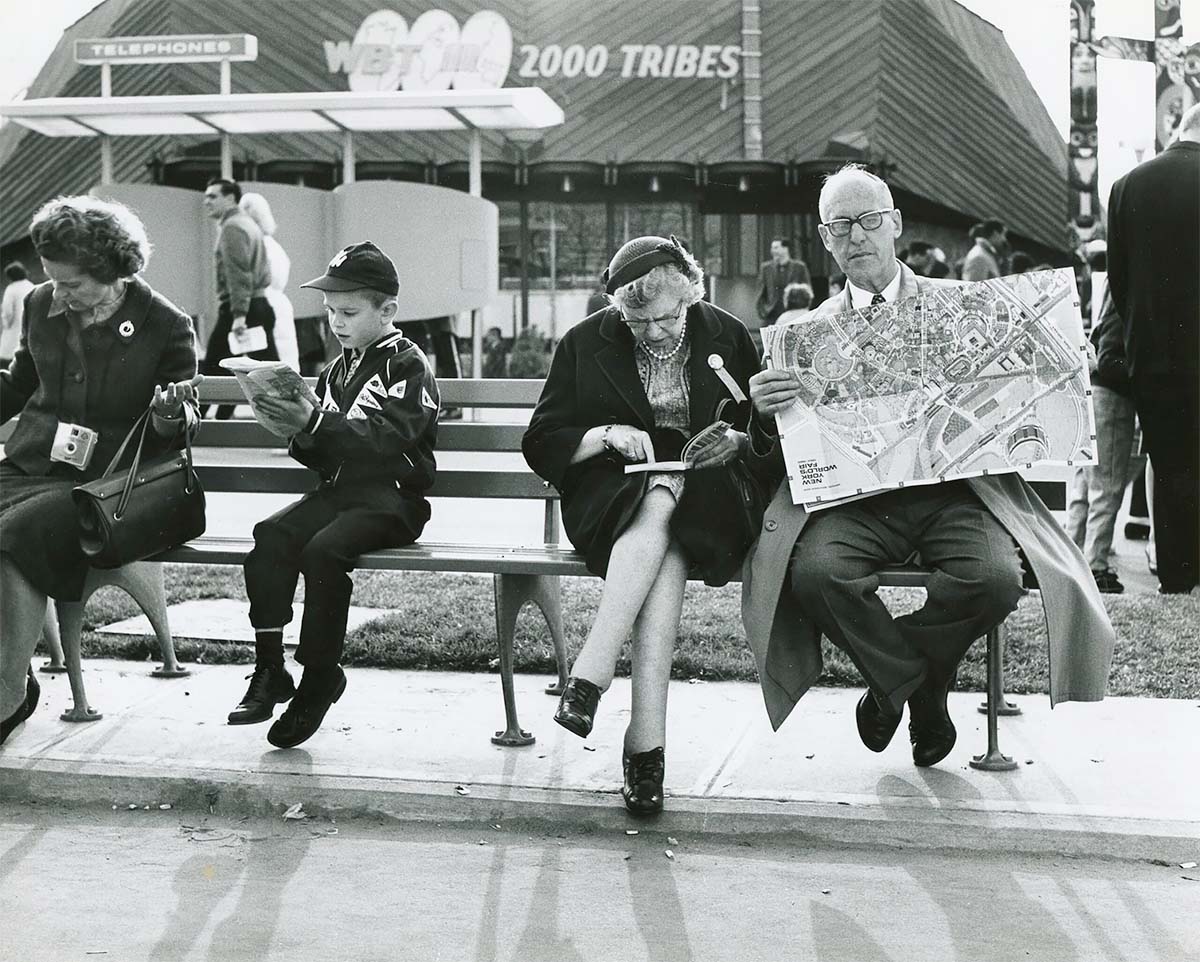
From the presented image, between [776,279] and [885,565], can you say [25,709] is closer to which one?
[885,565]

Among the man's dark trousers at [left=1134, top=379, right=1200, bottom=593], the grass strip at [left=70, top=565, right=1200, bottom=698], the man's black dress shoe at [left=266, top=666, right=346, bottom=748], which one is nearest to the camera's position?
the man's black dress shoe at [left=266, top=666, right=346, bottom=748]

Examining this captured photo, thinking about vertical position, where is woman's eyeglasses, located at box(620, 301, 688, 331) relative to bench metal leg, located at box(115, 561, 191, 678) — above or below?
above

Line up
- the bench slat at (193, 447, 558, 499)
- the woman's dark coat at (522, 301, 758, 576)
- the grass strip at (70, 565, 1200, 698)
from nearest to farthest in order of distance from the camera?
the woman's dark coat at (522, 301, 758, 576), the bench slat at (193, 447, 558, 499), the grass strip at (70, 565, 1200, 698)

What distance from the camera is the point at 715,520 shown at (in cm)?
411

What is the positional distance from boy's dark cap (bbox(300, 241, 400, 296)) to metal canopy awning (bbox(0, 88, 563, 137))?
8348 mm

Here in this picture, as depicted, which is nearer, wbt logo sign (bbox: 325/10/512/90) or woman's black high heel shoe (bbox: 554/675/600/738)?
woman's black high heel shoe (bbox: 554/675/600/738)

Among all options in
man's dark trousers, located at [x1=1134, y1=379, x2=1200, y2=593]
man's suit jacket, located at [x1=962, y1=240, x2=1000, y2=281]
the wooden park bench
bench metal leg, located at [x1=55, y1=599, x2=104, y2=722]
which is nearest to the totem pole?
man's suit jacket, located at [x1=962, y1=240, x2=1000, y2=281]

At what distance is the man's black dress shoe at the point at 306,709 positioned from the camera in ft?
14.4

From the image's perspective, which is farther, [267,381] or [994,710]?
[267,381]

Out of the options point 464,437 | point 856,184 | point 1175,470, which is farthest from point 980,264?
point 856,184

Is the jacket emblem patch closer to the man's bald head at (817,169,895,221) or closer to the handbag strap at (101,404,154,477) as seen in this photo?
the handbag strap at (101,404,154,477)

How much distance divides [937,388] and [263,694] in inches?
77.3

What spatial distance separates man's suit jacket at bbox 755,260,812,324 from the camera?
49.9ft

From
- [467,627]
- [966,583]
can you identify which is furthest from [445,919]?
[467,627]
